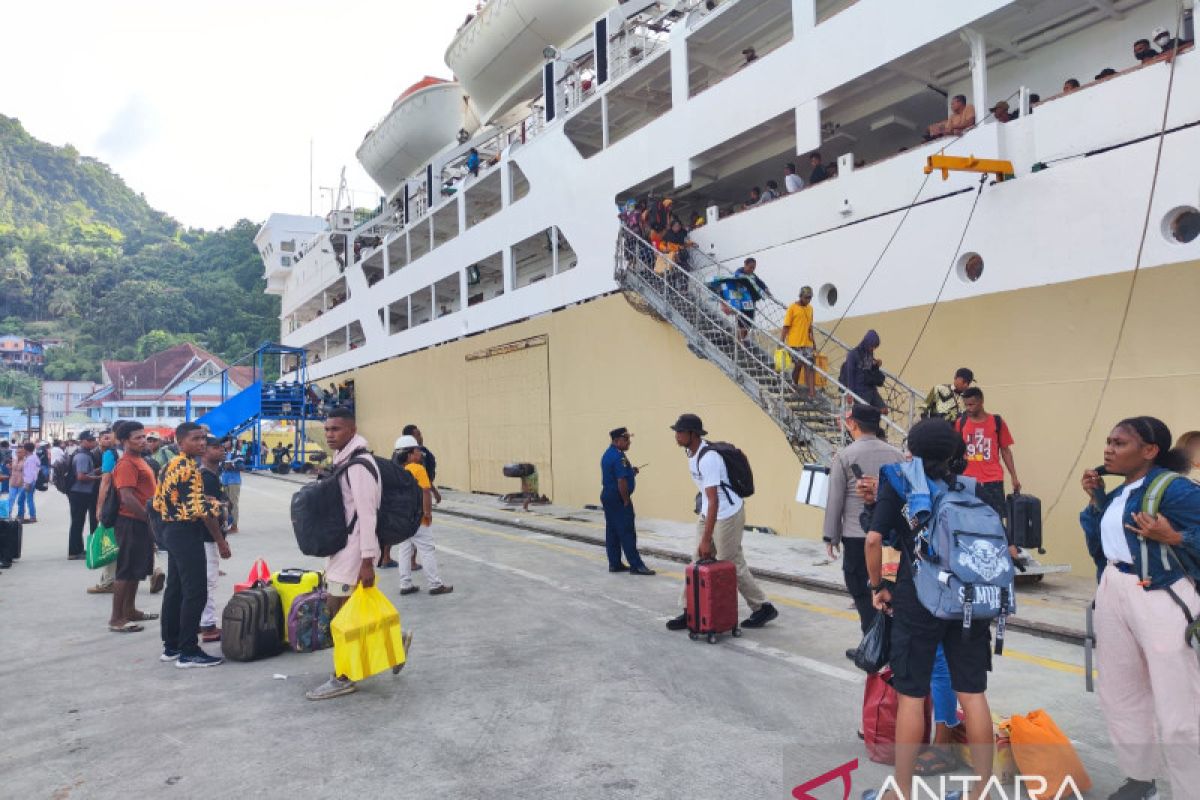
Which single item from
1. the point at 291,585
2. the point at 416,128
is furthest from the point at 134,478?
the point at 416,128

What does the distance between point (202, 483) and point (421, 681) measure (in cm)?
205

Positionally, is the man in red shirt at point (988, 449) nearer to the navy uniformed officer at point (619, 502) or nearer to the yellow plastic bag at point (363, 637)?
the navy uniformed officer at point (619, 502)

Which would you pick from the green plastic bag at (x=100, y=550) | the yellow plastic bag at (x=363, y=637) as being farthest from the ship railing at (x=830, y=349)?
the green plastic bag at (x=100, y=550)

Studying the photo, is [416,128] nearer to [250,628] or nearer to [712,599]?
[250,628]

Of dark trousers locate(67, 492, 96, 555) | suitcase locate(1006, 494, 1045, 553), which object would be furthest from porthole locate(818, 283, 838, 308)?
dark trousers locate(67, 492, 96, 555)

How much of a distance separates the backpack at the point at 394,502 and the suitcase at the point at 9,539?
7.66m

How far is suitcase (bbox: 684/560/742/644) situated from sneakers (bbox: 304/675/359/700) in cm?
234

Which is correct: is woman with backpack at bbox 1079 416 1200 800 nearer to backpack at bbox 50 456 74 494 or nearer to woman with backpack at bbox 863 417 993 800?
woman with backpack at bbox 863 417 993 800

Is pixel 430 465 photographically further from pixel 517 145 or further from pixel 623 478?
pixel 517 145

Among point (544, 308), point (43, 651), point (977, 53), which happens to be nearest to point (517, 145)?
point (544, 308)

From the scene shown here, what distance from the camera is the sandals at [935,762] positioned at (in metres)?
3.08

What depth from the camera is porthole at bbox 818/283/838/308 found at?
34.0 feet

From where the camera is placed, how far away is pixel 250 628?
5.11 meters

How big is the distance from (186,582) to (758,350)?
7.68 meters
